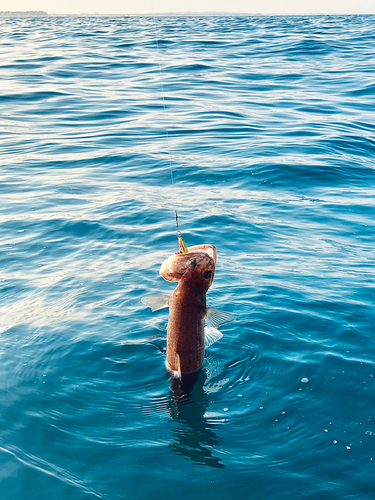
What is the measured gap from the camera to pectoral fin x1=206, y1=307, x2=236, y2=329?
204 inches

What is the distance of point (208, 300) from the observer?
24.3 feet

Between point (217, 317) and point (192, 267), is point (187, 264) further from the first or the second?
point (217, 317)

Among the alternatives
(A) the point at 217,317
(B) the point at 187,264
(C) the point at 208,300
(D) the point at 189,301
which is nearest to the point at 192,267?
(B) the point at 187,264

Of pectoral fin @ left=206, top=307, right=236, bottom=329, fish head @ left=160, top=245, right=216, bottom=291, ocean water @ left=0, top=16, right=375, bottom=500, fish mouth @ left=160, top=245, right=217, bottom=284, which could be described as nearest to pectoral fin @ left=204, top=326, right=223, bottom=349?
pectoral fin @ left=206, top=307, right=236, bottom=329

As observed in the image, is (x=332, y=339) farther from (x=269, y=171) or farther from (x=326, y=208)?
(x=269, y=171)

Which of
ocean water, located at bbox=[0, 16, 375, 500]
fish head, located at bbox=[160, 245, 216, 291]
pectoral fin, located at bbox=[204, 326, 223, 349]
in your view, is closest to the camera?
ocean water, located at bbox=[0, 16, 375, 500]

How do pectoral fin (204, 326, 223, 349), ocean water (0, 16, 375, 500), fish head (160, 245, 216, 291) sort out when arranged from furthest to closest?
pectoral fin (204, 326, 223, 349) → fish head (160, 245, 216, 291) → ocean water (0, 16, 375, 500)

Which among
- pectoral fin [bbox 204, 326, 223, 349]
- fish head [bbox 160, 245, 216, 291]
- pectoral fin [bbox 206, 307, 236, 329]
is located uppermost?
fish head [bbox 160, 245, 216, 291]

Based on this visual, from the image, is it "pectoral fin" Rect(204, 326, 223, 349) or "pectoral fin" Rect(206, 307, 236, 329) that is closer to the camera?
"pectoral fin" Rect(206, 307, 236, 329)

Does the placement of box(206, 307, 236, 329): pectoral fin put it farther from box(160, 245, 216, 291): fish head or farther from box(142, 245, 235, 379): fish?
box(160, 245, 216, 291): fish head

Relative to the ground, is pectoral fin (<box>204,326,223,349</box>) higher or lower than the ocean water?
higher

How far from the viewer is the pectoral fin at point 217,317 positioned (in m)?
5.18

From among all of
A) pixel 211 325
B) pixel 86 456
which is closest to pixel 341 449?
pixel 211 325

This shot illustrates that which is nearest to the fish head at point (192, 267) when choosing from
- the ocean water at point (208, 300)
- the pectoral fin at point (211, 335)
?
the pectoral fin at point (211, 335)
